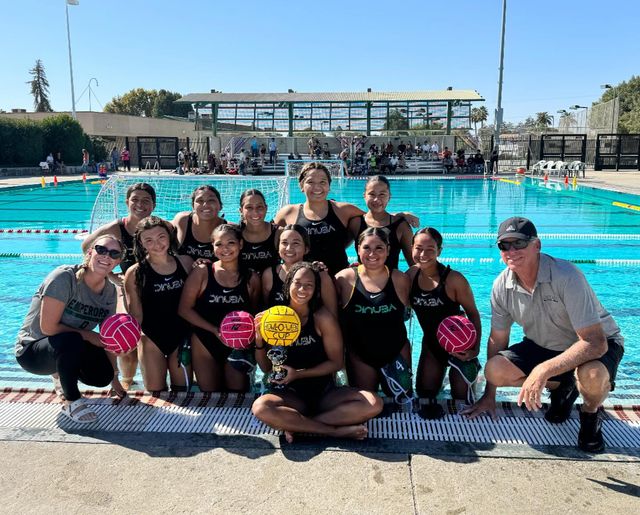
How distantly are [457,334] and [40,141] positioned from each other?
32.1 metres

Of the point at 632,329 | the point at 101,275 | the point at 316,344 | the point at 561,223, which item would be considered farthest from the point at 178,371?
the point at 561,223

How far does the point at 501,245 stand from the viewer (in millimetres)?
2977

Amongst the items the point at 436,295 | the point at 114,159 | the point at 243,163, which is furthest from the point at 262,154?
the point at 436,295

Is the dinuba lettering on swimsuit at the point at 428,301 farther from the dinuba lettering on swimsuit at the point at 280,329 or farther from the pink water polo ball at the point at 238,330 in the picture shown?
the pink water polo ball at the point at 238,330

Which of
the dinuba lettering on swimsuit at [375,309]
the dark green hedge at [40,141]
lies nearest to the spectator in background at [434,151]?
the dark green hedge at [40,141]

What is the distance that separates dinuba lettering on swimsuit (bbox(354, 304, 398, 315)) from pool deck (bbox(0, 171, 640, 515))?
2.63 feet

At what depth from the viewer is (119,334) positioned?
3164mm

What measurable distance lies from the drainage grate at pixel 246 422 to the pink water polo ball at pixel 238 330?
1.46ft

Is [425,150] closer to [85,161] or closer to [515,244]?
[85,161]

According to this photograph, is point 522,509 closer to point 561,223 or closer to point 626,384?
point 626,384

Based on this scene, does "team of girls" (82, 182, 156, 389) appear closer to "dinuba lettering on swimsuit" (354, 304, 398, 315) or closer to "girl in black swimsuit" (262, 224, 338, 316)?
"girl in black swimsuit" (262, 224, 338, 316)

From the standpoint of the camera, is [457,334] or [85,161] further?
[85,161]

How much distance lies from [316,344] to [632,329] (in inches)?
171

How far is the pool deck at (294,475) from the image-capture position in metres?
2.38
